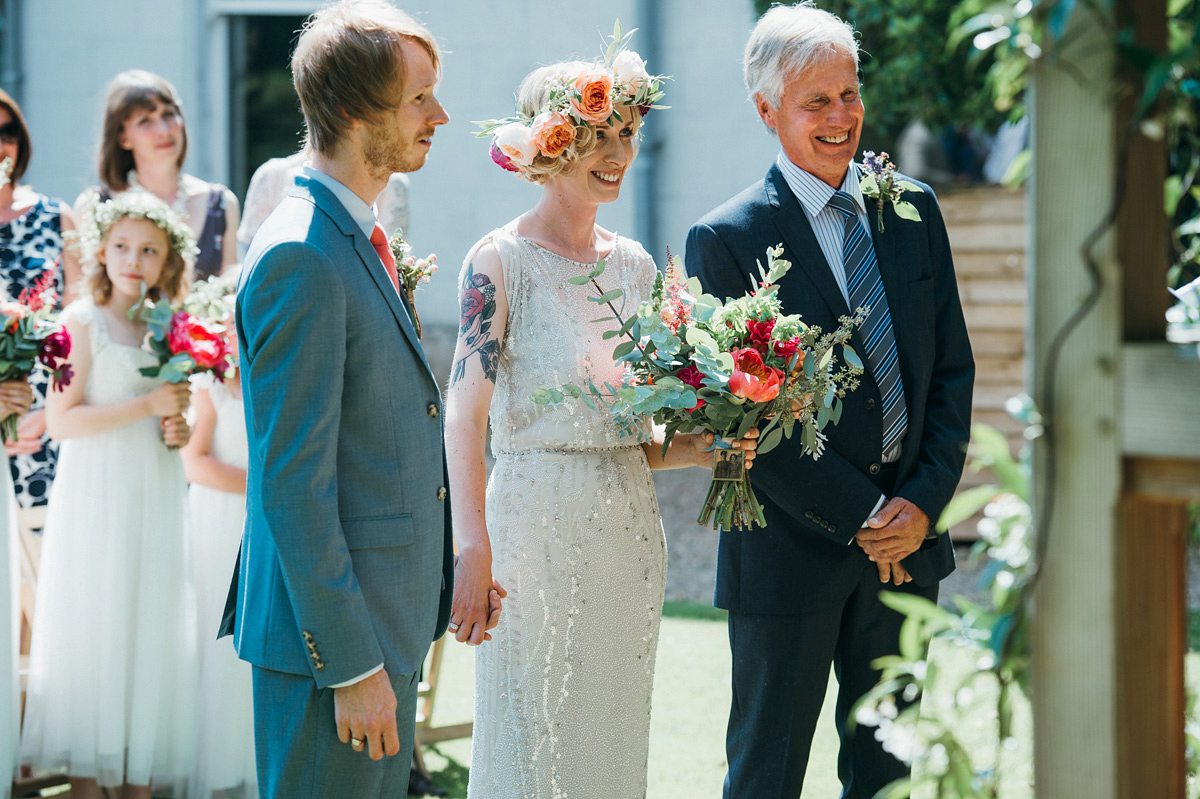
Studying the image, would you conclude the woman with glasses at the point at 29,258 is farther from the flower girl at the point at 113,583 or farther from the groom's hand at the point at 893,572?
the groom's hand at the point at 893,572

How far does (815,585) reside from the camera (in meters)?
3.28

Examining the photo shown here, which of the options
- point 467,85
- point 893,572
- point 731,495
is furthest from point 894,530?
point 467,85

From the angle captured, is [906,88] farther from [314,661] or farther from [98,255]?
[314,661]

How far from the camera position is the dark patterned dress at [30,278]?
16.4ft

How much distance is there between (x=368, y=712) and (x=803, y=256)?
172 centimetres

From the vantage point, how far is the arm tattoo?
307cm

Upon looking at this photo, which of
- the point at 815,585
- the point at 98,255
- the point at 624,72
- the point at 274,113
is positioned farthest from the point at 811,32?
the point at 274,113

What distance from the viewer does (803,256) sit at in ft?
11.0

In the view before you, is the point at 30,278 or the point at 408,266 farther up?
the point at 30,278

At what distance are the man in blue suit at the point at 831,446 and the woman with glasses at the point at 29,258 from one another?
298 centimetres

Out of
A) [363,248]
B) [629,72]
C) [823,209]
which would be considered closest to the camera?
[363,248]

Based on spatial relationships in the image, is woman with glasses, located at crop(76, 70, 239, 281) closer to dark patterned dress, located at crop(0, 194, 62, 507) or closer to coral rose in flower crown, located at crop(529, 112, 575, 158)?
dark patterned dress, located at crop(0, 194, 62, 507)

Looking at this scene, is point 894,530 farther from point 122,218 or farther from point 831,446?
point 122,218

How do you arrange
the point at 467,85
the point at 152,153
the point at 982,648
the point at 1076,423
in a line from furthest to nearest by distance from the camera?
the point at 467,85 → the point at 152,153 → the point at 982,648 → the point at 1076,423
